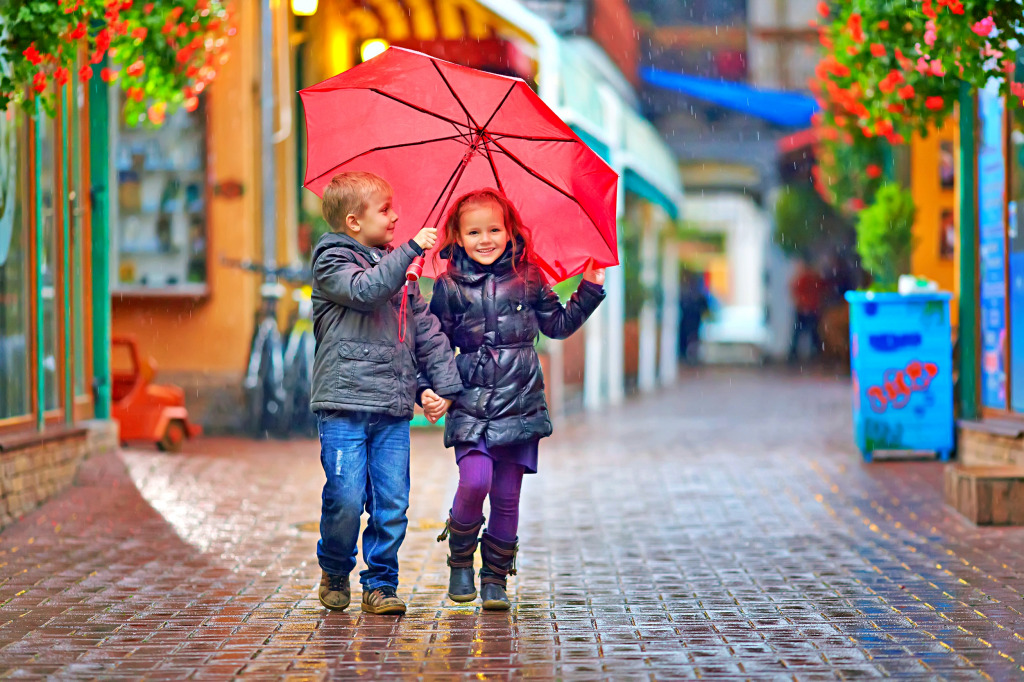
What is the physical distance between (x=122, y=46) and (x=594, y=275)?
4087 millimetres

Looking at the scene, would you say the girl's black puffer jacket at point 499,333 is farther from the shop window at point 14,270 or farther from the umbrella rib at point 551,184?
the shop window at point 14,270

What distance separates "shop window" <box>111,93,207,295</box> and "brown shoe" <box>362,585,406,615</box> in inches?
334

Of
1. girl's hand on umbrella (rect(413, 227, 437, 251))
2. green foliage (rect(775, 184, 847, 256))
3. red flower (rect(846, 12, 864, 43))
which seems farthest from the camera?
green foliage (rect(775, 184, 847, 256))

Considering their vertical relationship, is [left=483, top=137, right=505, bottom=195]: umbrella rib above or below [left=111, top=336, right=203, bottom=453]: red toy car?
above

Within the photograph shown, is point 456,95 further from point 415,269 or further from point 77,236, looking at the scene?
point 77,236

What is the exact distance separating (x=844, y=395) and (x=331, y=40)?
312 inches

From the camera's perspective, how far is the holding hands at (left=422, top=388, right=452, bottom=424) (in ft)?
18.5

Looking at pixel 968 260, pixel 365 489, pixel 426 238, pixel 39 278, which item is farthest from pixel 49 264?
pixel 968 260

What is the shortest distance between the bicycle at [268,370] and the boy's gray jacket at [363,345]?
7066 millimetres

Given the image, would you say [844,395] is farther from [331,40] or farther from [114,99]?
[114,99]

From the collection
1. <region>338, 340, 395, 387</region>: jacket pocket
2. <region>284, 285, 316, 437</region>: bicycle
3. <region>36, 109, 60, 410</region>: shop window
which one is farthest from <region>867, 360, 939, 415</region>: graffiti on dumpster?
<region>338, 340, 395, 387</region>: jacket pocket

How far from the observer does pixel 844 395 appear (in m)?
19.7

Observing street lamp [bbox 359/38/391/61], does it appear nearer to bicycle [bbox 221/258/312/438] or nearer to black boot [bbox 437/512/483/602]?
bicycle [bbox 221/258/312/438]

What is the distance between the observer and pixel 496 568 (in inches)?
233
